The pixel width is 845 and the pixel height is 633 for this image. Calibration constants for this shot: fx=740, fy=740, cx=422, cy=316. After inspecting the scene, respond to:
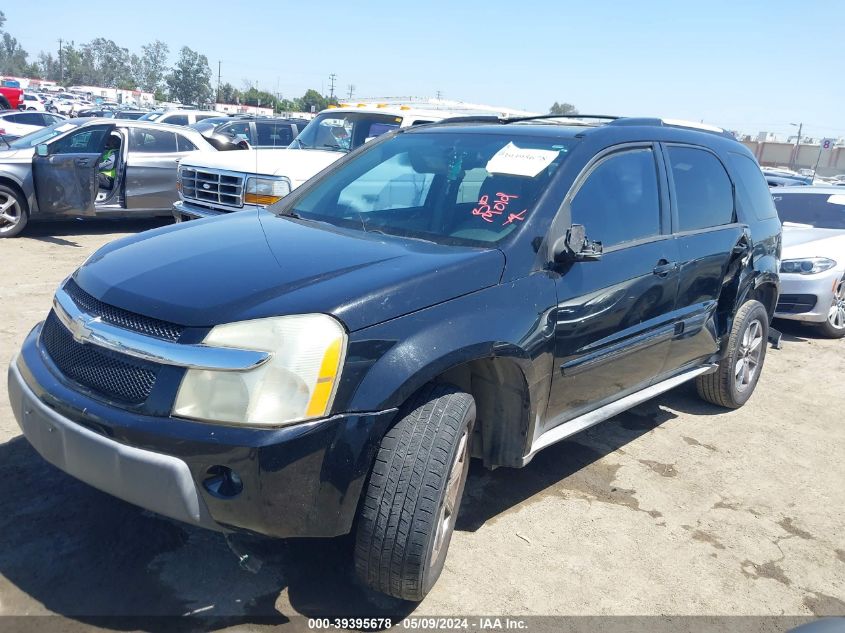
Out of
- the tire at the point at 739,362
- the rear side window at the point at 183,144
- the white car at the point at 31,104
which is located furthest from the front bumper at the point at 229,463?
the white car at the point at 31,104

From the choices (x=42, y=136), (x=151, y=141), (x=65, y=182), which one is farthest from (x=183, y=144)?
(x=65, y=182)

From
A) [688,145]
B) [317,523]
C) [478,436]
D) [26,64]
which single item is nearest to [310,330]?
[317,523]

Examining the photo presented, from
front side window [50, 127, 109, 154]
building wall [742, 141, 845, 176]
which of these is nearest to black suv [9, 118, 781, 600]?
front side window [50, 127, 109, 154]

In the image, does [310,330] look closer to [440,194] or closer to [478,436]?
[478,436]

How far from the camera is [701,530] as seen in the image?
3643 millimetres

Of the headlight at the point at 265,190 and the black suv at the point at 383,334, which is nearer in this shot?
the black suv at the point at 383,334

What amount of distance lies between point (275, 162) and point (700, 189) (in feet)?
15.4

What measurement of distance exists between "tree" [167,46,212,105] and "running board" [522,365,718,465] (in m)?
104

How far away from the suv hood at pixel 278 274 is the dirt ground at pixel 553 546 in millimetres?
1078

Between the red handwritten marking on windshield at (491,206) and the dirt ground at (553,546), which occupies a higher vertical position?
the red handwritten marking on windshield at (491,206)

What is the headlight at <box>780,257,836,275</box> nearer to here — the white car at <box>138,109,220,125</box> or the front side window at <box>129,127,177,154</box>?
the front side window at <box>129,127,177,154</box>

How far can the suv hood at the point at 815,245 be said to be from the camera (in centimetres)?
766

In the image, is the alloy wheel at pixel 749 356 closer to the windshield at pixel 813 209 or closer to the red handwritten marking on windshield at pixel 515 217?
the red handwritten marking on windshield at pixel 515 217

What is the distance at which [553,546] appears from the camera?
11.0 feet
